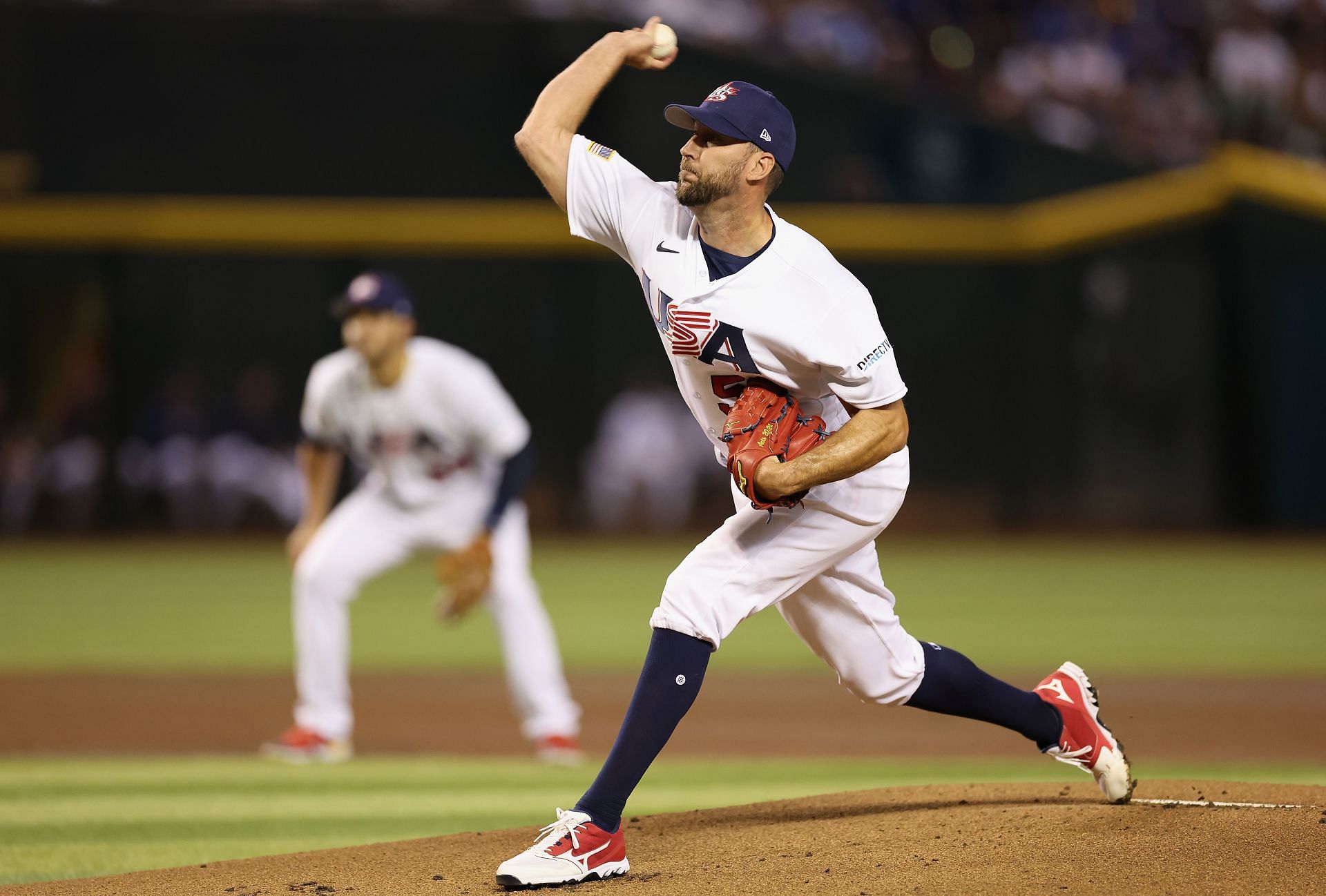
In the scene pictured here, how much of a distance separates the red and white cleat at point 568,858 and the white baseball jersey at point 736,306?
98cm

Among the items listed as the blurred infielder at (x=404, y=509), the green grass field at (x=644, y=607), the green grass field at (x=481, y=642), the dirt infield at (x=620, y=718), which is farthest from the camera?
the green grass field at (x=644, y=607)

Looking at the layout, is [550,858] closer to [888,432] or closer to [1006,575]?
[888,432]

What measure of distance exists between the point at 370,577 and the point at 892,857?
11.4 feet

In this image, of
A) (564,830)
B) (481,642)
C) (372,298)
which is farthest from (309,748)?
(481,642)

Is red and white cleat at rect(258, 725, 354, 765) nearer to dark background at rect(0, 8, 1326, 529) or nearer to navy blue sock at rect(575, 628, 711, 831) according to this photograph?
navy blue sock at rect(575, 628, 711, 831)

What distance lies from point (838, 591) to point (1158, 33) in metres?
17.4

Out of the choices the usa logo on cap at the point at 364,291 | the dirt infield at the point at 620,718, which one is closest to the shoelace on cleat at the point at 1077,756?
the dirt infield at the point at 620,718

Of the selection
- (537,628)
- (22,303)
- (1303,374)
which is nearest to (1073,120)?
(1303,374)

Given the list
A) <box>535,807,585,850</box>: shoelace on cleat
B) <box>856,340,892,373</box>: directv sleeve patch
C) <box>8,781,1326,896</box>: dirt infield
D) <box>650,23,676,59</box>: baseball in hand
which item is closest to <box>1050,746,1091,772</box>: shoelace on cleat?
<box>8,781,1326,896</box>: dirt infield

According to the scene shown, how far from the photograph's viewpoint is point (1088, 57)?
759 inches

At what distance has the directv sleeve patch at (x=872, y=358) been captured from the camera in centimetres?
359

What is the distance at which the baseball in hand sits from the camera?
156 inches

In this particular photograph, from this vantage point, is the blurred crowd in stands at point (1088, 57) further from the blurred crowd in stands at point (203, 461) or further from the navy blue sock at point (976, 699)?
the navy blue sock at point (976, 699)

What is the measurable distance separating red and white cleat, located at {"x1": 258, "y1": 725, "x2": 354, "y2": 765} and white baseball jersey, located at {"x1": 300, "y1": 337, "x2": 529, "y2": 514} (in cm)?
106
